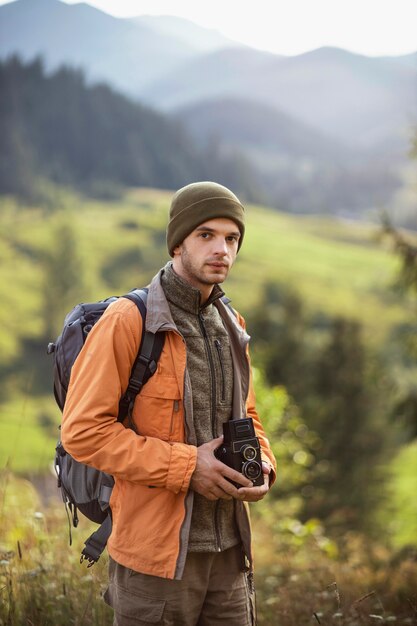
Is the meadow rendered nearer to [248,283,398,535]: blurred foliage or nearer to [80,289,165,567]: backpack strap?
[80,289,165,567]: backpack strap

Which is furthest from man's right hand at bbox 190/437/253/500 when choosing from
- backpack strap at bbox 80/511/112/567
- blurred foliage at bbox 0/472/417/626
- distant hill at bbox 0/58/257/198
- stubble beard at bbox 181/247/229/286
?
distant hill at bbox 0/58/257/198

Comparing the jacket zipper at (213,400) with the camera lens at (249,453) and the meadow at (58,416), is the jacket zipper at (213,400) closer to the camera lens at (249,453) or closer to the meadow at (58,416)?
the camera lens at (249,453)

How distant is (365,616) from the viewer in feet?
12.5

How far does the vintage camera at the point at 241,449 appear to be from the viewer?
2600 mm

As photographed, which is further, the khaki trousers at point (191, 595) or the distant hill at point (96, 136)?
the distant hill at point (96, 136)

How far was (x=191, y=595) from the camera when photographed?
2.65 metres

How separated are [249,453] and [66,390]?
2.48 feet

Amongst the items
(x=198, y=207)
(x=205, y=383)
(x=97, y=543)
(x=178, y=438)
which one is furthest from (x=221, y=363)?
(x=97, y=543)

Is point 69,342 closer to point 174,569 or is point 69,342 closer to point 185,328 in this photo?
point 185,328

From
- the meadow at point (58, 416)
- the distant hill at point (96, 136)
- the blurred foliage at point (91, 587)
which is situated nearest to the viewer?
the blurred foliage at point (91, 587)

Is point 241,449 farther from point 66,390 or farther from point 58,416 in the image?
point 58,416

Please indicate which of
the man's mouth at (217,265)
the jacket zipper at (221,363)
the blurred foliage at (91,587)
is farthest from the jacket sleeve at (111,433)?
the blurred foliage at (91,587)

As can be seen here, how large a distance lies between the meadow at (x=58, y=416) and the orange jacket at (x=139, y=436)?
81cm

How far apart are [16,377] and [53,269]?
1432cm
